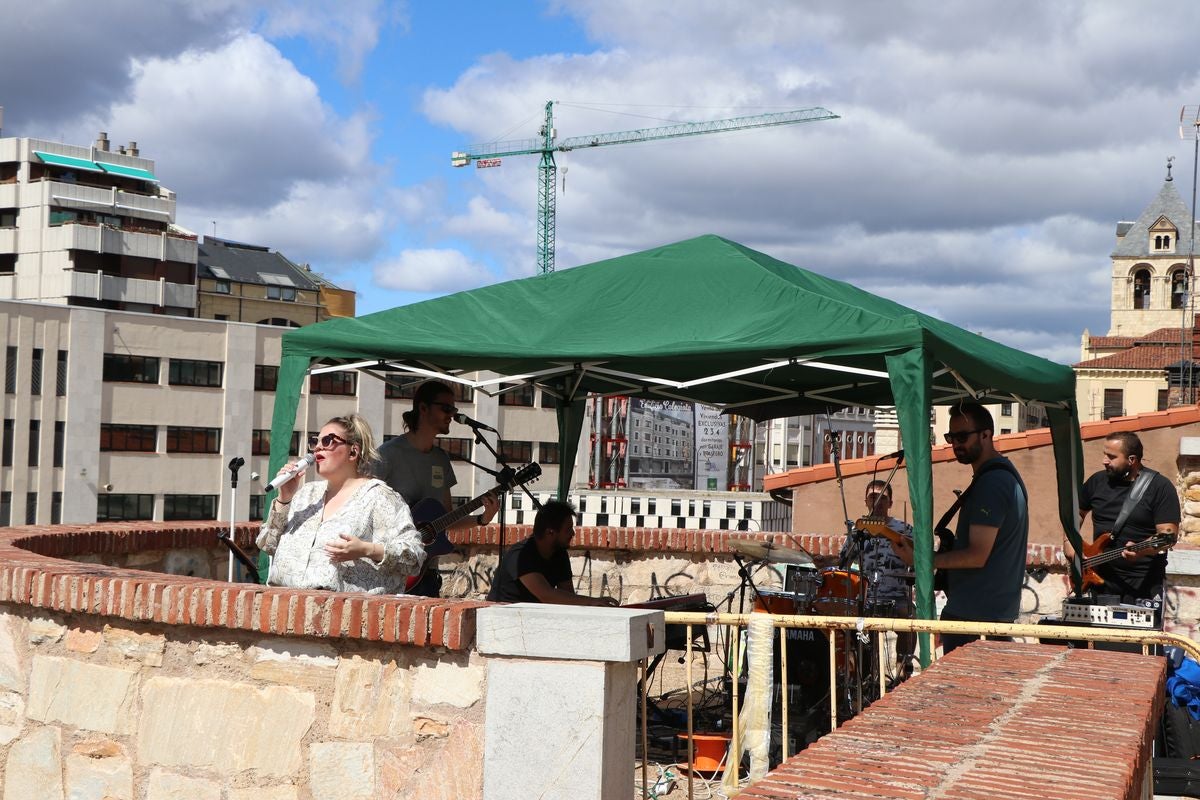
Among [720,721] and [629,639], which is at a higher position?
[629,639]

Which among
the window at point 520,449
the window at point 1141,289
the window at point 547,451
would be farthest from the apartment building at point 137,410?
the window at point 1141,289

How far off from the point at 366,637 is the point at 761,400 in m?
5.55

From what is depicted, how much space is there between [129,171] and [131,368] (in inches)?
1213

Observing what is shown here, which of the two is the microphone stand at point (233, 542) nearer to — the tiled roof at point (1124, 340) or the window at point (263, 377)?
the window at point (263, 377)

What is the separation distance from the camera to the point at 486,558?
1004 centimetres

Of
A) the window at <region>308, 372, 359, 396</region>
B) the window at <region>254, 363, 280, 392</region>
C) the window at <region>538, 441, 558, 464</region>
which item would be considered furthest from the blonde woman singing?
the window at <region>538, 441, 558, 464</region>

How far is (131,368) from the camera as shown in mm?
67688

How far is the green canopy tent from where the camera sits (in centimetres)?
611

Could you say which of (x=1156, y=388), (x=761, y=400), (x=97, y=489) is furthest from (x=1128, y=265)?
(x=761, y=400)

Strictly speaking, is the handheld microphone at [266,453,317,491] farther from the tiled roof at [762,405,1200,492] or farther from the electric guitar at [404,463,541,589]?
the tiled roof at [762,405,1200,492]

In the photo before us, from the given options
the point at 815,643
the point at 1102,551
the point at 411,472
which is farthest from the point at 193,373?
the point at 815,643

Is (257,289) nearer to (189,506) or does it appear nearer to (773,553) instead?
(189,506)

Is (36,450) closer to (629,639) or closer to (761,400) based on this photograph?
(761,400)

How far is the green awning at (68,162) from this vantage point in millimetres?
86688
